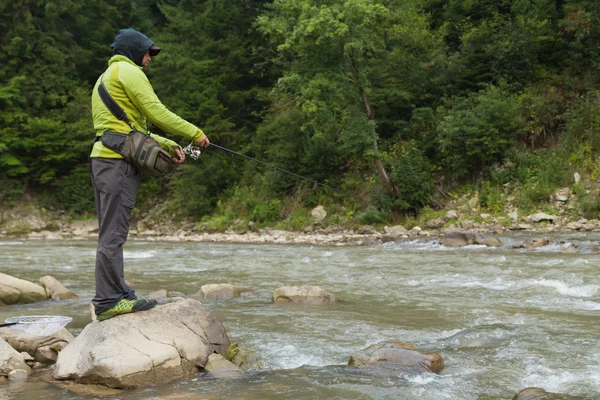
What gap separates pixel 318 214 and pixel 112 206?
15.0 m

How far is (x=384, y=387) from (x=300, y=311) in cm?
265

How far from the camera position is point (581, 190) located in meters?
15.3

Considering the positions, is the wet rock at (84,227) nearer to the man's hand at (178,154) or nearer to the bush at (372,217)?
the bush at (372,217)

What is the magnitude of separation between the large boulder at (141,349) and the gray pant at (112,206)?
381 millimetres

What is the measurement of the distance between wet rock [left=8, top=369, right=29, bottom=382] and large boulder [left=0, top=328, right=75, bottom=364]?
41cm

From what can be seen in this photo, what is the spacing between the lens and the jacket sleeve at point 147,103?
404 centimetres

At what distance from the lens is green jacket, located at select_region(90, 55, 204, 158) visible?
4.05m

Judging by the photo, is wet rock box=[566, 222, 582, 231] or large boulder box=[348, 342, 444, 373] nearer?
large boulder box=[348, 342, 444, 373]

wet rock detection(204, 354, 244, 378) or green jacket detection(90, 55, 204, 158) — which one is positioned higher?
green jacket detection(90, 55, 204, 158)

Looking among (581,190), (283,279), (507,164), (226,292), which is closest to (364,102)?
(507,164)

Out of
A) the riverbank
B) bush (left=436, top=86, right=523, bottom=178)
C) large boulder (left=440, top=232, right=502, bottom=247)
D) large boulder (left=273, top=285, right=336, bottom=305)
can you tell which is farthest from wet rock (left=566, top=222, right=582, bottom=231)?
large boulder (left=273, top=285, right=336, bottom=305)

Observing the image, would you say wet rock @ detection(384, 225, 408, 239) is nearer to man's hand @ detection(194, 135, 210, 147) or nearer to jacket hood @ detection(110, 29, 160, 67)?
man's hand @ detection(194, 135, 210, 147)

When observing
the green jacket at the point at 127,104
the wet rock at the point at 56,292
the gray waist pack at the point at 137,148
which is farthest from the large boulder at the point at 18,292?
the gray waist pack at the point at 137,148

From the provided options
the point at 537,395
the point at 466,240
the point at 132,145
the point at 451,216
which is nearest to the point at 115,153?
the point at 132,145
